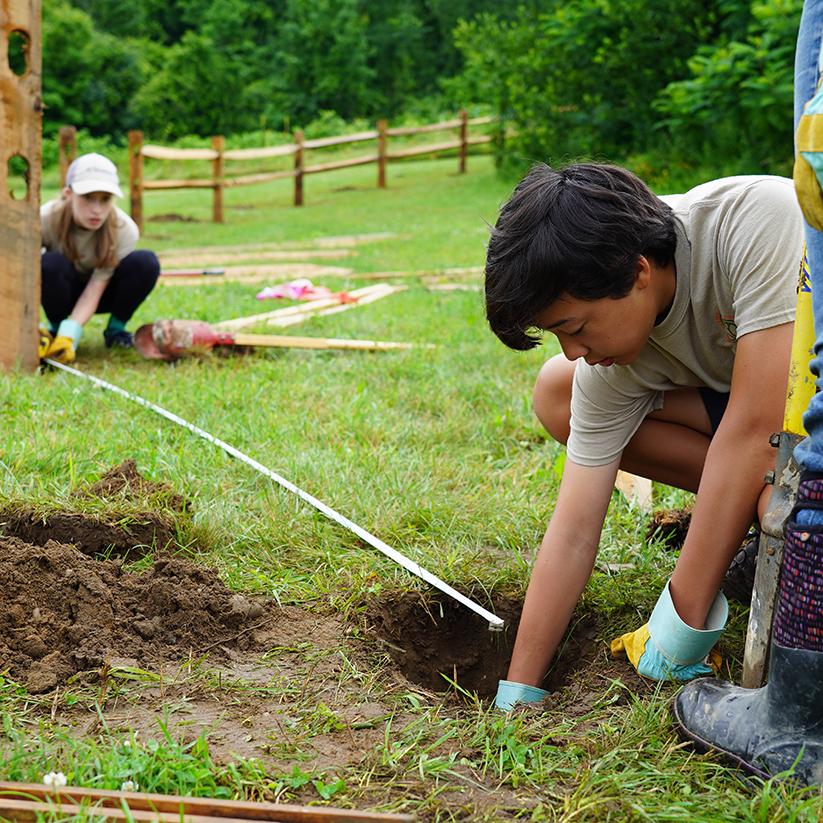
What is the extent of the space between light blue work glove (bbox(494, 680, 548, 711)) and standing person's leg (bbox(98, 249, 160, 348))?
3507 mm

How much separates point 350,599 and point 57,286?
3.16 metres

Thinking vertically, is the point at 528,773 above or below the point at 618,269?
below

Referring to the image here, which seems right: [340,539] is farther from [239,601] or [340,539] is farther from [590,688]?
[590,688]

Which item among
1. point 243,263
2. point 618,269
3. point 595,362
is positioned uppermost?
point 618,269

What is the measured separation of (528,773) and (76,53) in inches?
1261

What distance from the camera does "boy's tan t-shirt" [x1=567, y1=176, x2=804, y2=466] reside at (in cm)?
167

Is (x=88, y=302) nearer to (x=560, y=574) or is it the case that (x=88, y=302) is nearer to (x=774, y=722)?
(x=560, y=574)

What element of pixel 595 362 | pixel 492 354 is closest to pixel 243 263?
pixel 492 354

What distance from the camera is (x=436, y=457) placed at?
3.03 meters

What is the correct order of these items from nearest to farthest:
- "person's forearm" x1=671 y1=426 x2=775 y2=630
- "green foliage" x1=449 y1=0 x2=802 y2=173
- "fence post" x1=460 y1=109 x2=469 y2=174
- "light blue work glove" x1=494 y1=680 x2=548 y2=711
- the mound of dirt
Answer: "person's forearm" x1=671 y1=426 x2=775 y2=630, the mound of dirt, "light blue work glove" x1=494 y1=680 x2=548 y2=711, "green foliage" x1=449 y1=0 x2=802 y2=173, "fence post" x1=460 y1=109 x2=469 y2=174

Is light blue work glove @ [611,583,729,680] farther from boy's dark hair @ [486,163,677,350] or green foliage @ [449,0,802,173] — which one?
green foliage @ [449,0,802,173]

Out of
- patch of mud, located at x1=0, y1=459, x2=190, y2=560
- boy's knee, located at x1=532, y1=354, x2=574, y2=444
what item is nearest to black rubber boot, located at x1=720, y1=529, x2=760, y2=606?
boy's knee, located at x1=532, y1=354, x2=574, y2=444

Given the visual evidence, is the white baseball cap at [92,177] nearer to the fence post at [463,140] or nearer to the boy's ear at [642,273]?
the boy's ear at [642,273]

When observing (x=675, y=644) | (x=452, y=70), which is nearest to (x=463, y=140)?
(x=675, y=644)
